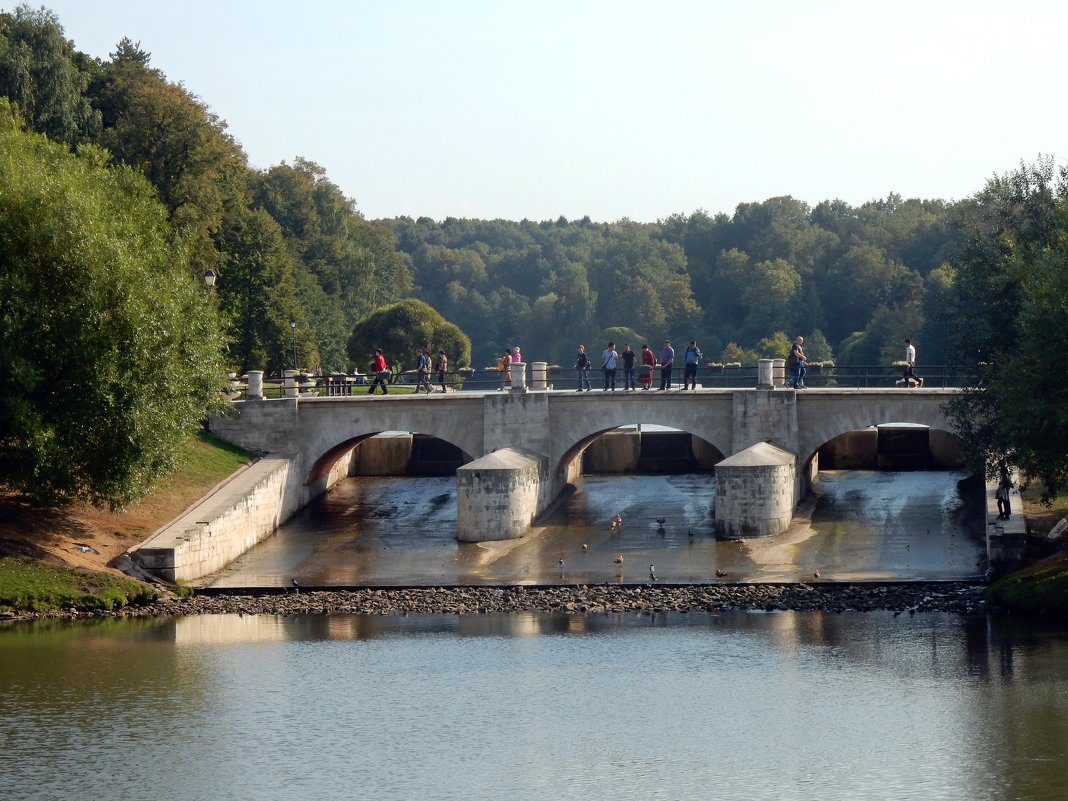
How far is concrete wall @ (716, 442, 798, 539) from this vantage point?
47.4 meters

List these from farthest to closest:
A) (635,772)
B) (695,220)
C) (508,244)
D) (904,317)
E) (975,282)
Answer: (508,244) → (695,220) → (904,317) → (975,282) → (635,772)

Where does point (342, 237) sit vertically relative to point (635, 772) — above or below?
above

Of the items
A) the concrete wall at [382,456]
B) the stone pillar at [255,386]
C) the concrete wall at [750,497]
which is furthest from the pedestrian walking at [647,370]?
the stone pillar at [255,386]

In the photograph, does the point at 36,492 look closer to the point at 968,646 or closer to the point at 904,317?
the point at 968,646

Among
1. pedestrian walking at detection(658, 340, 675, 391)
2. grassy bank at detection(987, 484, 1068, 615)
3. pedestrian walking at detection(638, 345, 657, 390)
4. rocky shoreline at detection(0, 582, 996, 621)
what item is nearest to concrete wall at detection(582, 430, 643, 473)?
pedestrian walking at detection(638, 345, 657, 390)

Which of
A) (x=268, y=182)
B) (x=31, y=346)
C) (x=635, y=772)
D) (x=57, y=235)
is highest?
(x=268, y=182)

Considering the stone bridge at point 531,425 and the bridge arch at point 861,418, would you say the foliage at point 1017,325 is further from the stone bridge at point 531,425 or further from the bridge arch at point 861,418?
the stone bridge at point 531,425

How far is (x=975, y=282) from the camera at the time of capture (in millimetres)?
46250

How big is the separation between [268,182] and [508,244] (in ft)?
257

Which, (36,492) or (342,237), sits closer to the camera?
(36,492)

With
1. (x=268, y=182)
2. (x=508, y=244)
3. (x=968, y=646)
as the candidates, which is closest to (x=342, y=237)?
(x=268, y=182)

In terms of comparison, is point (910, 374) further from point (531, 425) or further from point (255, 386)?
point (255, 386)

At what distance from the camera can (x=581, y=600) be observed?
1663 inches

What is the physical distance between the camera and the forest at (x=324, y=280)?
139 feet
